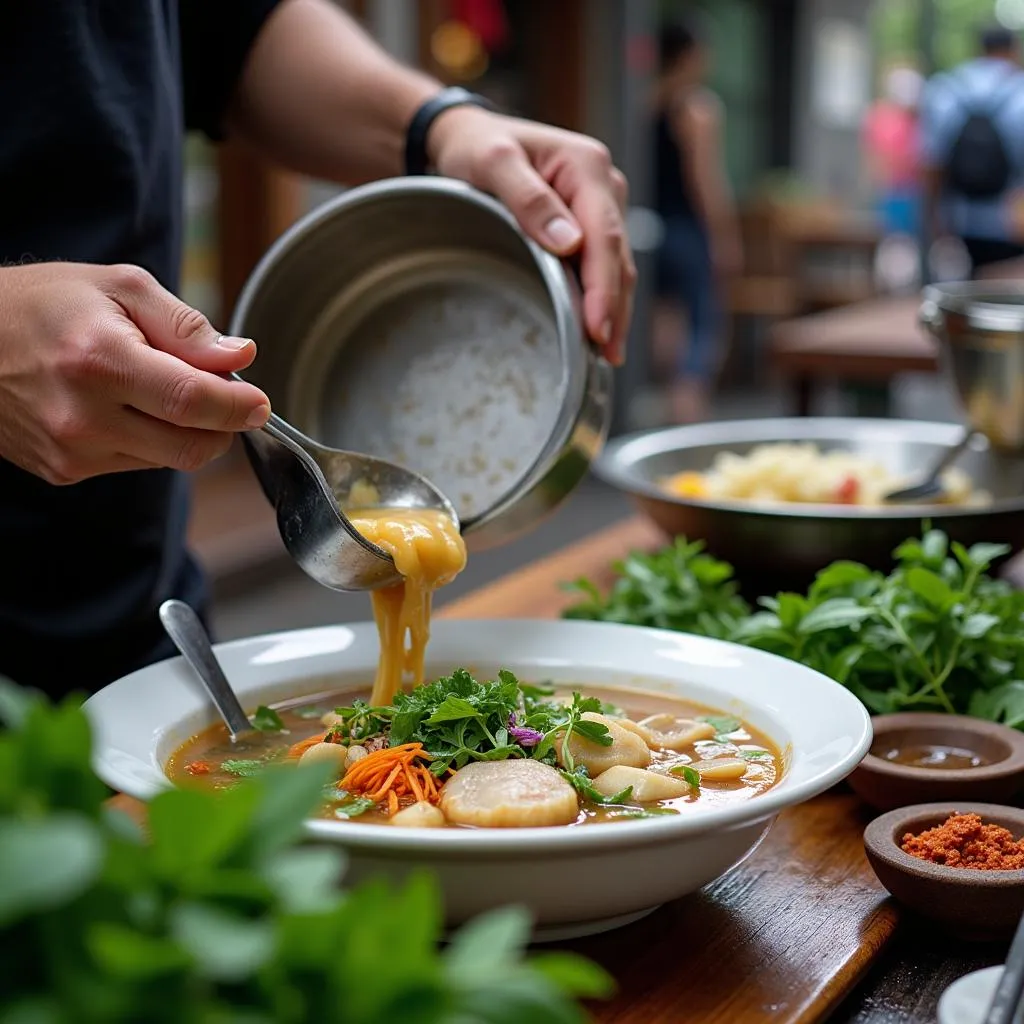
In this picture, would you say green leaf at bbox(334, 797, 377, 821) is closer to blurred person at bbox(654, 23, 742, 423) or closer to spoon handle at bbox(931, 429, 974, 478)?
spoon handle at bbox(931, 429, 974, 478)

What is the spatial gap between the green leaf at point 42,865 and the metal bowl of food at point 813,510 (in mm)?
1511

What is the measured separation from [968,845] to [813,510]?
0.84m

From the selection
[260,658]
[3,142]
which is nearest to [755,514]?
[260,658]

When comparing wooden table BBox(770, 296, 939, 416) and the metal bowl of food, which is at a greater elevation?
the metal bowl of food

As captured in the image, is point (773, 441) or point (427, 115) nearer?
point (427, 115)

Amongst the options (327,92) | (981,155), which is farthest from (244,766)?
(981,155)

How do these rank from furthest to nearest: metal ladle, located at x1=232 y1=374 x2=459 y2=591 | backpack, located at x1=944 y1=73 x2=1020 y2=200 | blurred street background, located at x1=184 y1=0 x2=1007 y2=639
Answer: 1. backpack, located at x1=944 y1=73 x2=1020 y2=200
2. blurred street background, located at x1=184 y1=0 x2=1007 y2=639
3. metal ladle, located at x1=232 y1=374 x2=459 y2=591

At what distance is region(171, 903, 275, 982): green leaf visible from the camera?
0.61 meters

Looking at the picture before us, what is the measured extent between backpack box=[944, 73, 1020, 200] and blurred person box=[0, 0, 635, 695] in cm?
720

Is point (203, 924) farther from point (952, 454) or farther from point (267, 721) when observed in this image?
point (952, 454)

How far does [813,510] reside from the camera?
200 cm

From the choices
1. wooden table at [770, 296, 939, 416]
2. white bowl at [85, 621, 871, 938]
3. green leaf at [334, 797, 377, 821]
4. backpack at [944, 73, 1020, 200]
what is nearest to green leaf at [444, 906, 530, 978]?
white bowl at [85, 621, 871, 938]

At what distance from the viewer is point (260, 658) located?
1.56 metres

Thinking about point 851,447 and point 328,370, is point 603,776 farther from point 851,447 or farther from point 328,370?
point 851,447
